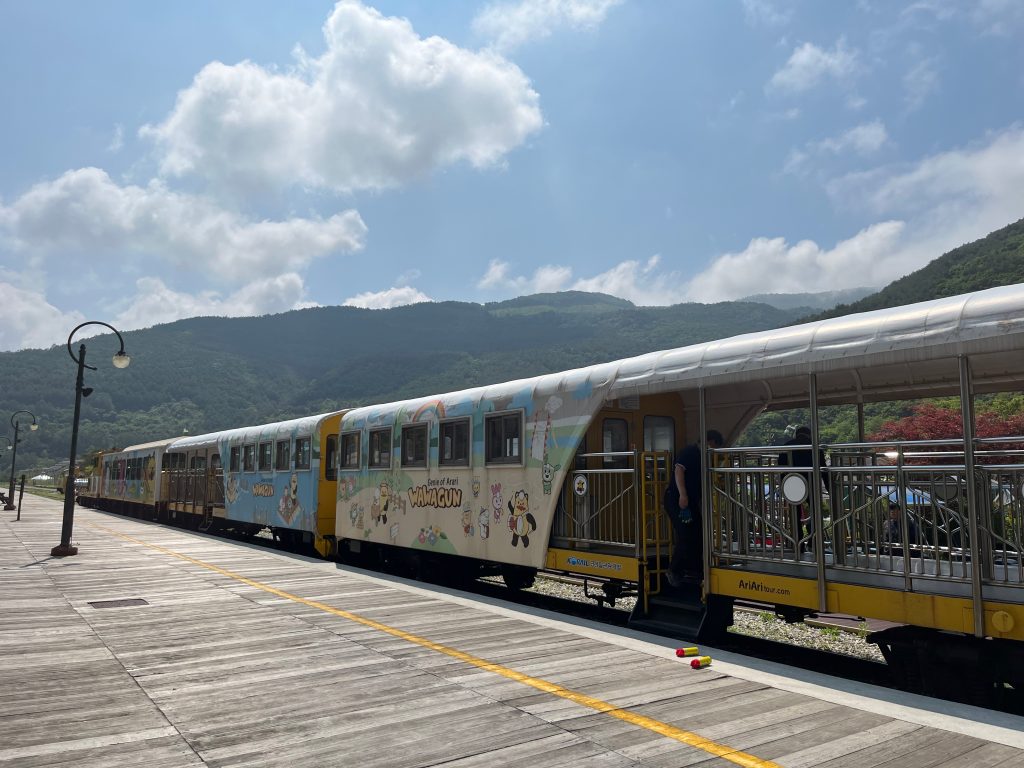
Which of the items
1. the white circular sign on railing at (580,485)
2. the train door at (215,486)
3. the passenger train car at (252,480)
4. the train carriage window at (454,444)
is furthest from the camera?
the train door at (215,486)

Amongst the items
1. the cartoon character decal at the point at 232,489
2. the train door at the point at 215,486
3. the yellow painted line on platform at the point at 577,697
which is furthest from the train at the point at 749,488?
the train door at the point at 215,486

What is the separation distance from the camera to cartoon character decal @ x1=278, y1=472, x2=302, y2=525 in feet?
57.7

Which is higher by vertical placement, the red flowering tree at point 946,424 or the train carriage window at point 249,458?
the red flowering tree at point 946,424

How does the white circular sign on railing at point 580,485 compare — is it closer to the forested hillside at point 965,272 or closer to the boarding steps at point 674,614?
the boarding steps at point 674,614

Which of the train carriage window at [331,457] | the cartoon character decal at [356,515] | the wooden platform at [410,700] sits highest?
the train carriage window at [331,457]

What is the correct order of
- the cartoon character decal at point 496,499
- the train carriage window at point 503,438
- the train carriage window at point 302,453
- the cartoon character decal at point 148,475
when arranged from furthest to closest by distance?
the cartoon character decal at point 148,475, the train carriage window at point 302,453, the cartoon character decal at point 496,499, the train carriage window at point 503,438

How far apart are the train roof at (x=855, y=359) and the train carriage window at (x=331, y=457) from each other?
318 inches

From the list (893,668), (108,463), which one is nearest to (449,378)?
(108,463)

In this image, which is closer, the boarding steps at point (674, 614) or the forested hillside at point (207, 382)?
the boarding steps at point (674, 614)

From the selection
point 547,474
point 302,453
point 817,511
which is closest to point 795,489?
point 817,511

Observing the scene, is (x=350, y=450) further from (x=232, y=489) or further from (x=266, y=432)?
(x=232, y=489)

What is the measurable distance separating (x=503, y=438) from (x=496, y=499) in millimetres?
860

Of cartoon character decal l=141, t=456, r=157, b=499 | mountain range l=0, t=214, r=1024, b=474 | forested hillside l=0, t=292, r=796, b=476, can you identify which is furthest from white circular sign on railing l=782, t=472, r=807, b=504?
forested hillside l=0, t=292, r=796, b=476

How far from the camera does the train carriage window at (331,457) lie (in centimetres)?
1683
